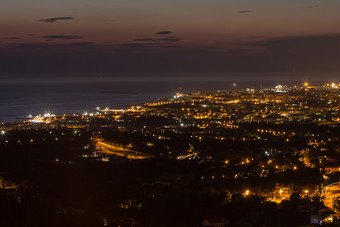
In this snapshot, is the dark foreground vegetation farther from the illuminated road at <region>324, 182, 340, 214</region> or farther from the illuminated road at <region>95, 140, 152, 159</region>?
the illuminated road at <region>95, 140, 152, 159</region>

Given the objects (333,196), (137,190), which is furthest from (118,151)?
(333,196)

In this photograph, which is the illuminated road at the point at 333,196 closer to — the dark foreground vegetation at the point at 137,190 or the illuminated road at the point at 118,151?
the dark foreground vegetation at the point at 137,190

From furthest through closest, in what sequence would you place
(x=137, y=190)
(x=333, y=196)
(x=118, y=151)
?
(x=118, y=151) → (x=137, y=190) → (x=333, y=196)

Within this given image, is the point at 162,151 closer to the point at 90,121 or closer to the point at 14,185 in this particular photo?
the point at 14,185

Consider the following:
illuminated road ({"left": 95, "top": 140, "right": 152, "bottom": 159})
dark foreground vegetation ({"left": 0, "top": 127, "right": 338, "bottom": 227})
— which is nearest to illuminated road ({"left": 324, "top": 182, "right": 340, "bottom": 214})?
dark foreground vegetation ({"left": 0, "top": 127, "right": 338, "bottom": 227})

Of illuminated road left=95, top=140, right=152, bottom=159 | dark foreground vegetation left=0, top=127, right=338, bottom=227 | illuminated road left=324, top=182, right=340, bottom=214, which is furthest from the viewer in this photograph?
illuminated road left=95, top=140, right=152, bottom=159

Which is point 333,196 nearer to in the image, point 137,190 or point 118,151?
point 137,190

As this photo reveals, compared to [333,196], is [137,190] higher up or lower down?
higher up

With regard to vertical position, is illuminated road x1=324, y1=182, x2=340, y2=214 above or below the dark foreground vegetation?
below
